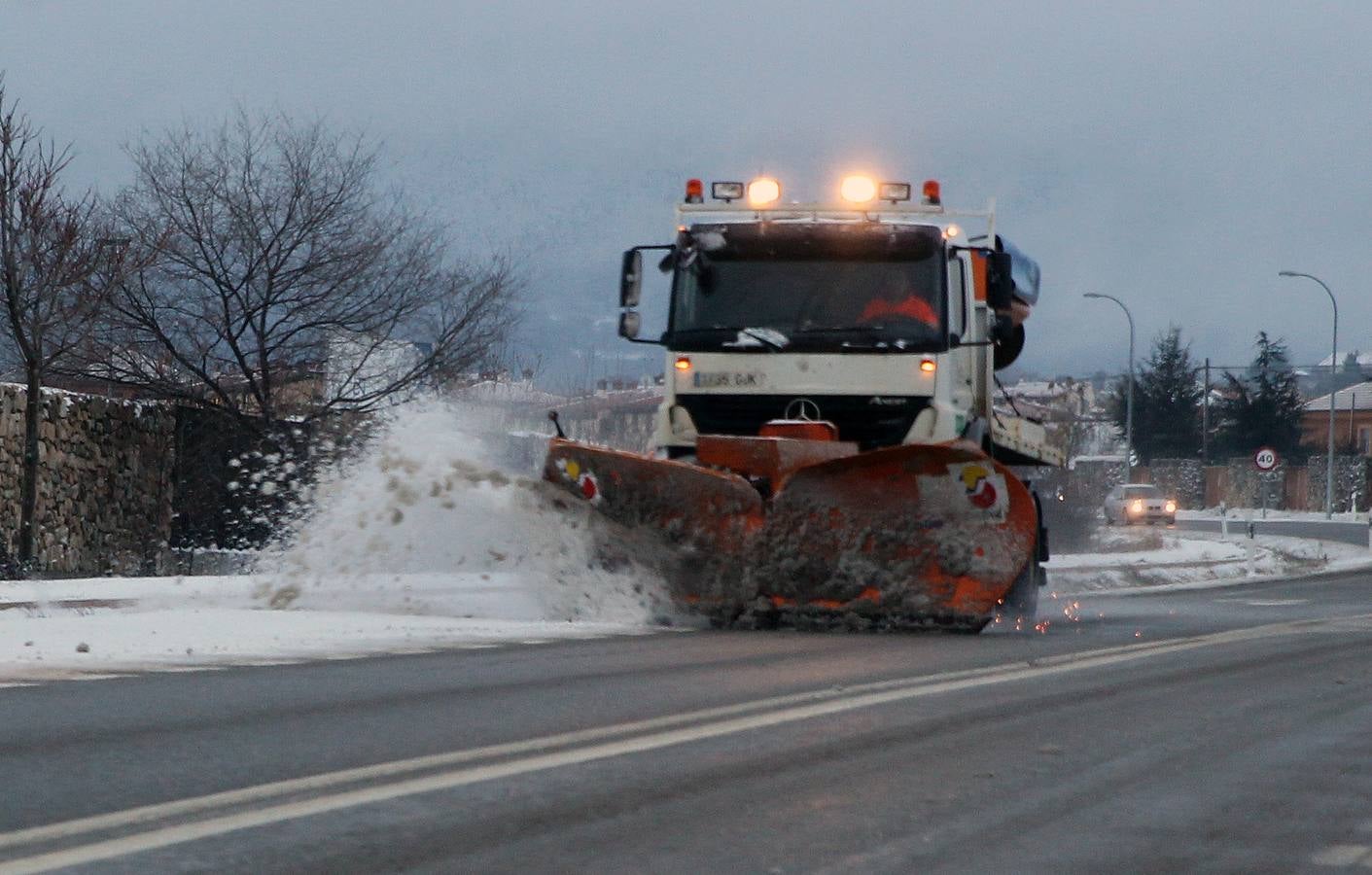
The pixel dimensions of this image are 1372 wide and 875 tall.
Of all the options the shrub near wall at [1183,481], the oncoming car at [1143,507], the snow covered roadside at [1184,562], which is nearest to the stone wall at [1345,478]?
the shrub near wall at [1183,481]

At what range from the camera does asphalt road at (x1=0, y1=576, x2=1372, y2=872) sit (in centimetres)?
454

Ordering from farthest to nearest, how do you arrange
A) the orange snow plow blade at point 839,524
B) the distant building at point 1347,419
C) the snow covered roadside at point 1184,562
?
the distant building at point 1347,419, the snow covered roadside at point 1184,562, the orange snow plow blade at point 839,524

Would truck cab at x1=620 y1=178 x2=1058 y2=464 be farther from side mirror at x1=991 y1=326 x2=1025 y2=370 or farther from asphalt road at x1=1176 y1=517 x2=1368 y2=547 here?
asphalt road at x1=1176 y1=517 x2=1368 y2=547

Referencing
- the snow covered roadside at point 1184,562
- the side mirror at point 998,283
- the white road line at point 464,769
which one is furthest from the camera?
the snow covered roadside at point 1184,562

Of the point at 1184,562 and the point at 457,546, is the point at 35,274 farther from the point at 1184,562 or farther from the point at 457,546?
the point at 1184,562

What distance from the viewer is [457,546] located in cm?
1270

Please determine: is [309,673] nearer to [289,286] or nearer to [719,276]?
[719,276]

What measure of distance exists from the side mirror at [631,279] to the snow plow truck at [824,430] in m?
0.01

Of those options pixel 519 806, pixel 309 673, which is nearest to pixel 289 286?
pixel 309 673

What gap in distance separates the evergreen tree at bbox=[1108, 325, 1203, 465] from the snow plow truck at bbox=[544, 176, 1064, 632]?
2981 inches

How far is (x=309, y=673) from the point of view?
343 inches

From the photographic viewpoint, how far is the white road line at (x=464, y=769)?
14.6 feet

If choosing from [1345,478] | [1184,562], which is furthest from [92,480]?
[1345,478]

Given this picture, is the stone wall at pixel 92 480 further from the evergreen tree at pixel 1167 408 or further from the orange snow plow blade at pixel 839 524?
the evergreen tree at pixel 1167 408
